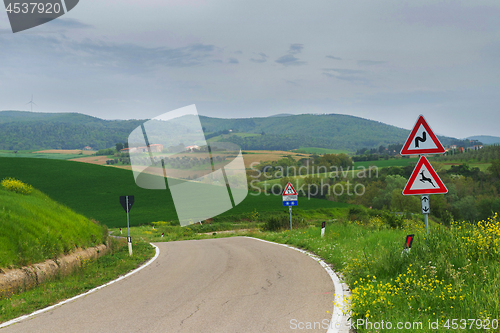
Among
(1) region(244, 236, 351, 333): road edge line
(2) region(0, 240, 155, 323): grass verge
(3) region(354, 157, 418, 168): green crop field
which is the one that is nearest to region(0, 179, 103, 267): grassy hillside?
(2) region(0, 240, 155, 323): grass verge

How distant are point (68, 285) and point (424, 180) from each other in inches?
346

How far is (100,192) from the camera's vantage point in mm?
63000

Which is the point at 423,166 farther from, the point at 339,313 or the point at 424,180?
the point at 339,313

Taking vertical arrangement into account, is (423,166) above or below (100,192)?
above

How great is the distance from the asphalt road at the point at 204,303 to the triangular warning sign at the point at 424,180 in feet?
9.17

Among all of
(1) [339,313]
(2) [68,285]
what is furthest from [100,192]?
(1) [339,313]

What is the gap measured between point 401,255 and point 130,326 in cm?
542

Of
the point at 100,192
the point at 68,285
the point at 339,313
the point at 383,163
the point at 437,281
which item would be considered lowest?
the point at 383,163

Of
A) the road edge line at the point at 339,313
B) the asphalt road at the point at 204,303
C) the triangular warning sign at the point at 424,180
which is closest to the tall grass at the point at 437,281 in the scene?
the road edge line at the point at 339,313

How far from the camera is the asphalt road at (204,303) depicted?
5.49 m

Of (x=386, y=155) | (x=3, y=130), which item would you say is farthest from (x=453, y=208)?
(x=3, y=130)

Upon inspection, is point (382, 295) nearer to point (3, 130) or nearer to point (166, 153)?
point (166, 153)

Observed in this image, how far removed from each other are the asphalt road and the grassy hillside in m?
2.75

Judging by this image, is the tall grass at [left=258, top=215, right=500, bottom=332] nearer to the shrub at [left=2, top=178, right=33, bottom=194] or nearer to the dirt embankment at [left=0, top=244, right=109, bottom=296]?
the dirt embankment at [left=0, top=244, right=109, bottom=296]
